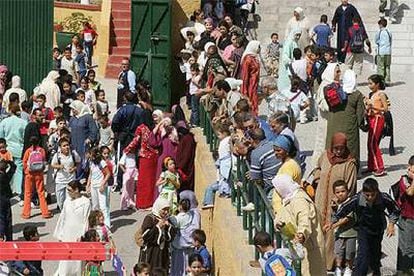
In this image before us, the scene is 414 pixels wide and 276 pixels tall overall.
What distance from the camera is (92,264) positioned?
15281 mm

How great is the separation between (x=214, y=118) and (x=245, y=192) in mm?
3346

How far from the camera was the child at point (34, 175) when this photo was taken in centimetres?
1983

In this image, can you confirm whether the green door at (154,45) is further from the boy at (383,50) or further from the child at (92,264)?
the child at (92,264)

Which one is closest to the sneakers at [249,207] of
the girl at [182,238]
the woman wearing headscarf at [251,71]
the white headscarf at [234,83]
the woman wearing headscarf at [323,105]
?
the girl at [182,238]

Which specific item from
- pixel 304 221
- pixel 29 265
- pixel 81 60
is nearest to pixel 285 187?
pixel 304 221

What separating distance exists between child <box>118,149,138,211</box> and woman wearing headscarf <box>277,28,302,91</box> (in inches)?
131

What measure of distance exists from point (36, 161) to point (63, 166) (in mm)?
504

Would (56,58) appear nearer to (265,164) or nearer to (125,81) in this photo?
(125,81)

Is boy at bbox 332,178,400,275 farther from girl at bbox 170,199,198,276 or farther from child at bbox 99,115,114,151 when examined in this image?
child at bbox 99,115,114,151

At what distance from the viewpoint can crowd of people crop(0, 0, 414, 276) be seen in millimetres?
13523

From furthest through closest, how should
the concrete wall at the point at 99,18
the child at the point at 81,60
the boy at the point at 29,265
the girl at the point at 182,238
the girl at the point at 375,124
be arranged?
the concrete wall at the point at 99,18, the child at the point at 81,60, the girl at the point at 375,124, the girl at the point at 182,238, the boy at the point at 29,265

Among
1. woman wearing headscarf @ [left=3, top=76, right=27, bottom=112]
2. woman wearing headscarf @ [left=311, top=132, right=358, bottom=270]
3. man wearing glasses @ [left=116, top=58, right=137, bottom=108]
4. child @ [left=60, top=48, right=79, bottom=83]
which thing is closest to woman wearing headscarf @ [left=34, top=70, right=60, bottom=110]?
woman wearing headscarf @ [left=3, top=76, right=27, bottom=112]

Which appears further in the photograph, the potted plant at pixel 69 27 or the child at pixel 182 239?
the potted plant at pixel 69 27

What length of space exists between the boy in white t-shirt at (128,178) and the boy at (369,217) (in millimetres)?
7079
